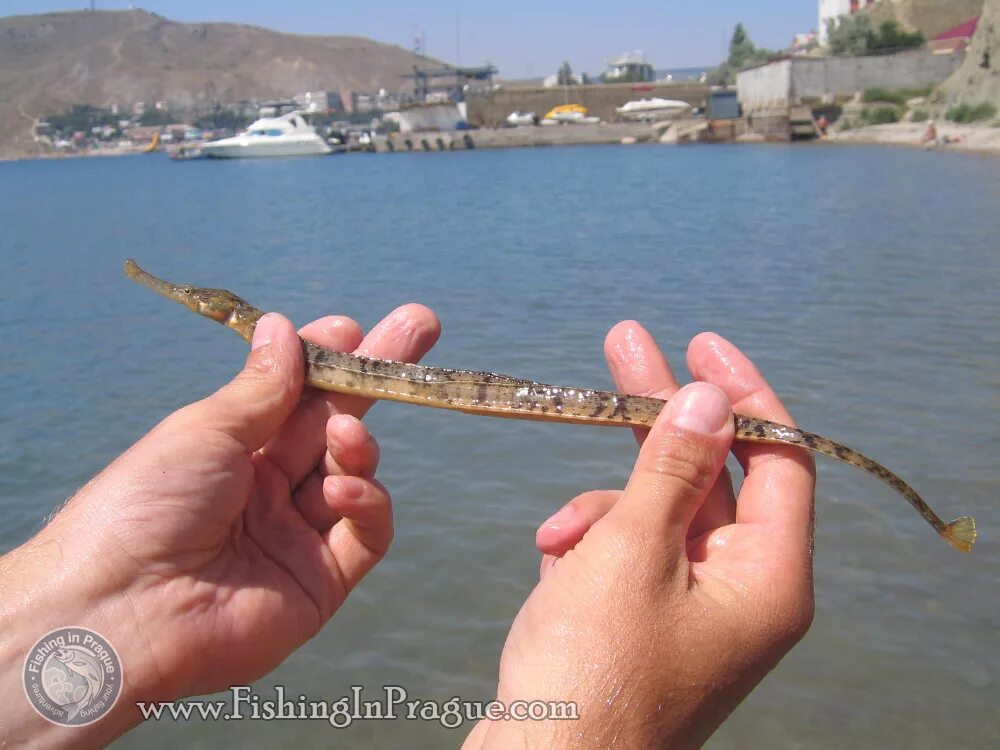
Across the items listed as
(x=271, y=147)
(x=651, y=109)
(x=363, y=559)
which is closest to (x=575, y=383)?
(x=363, y=559)

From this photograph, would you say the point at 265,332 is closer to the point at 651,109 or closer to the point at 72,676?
the point at 72,676

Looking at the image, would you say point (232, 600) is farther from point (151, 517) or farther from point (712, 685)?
point (712, 685)

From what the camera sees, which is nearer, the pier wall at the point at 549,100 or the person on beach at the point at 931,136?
the person on beach at the point at 931,136

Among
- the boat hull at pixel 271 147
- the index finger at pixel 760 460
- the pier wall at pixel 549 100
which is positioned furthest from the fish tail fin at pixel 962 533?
the pier wall at pixel 549 100

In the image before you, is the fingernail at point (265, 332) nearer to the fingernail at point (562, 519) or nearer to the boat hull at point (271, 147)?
the fingernail at point (562, 519)

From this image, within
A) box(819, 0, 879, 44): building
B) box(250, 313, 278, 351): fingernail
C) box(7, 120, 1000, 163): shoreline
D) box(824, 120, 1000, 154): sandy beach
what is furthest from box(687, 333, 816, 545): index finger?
box(819, 0, 879, 44): building

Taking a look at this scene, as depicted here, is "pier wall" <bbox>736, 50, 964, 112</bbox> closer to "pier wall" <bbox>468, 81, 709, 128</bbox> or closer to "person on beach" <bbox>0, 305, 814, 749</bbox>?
"pier wall" <bbox>468, 81, 709, 128</bbox>
